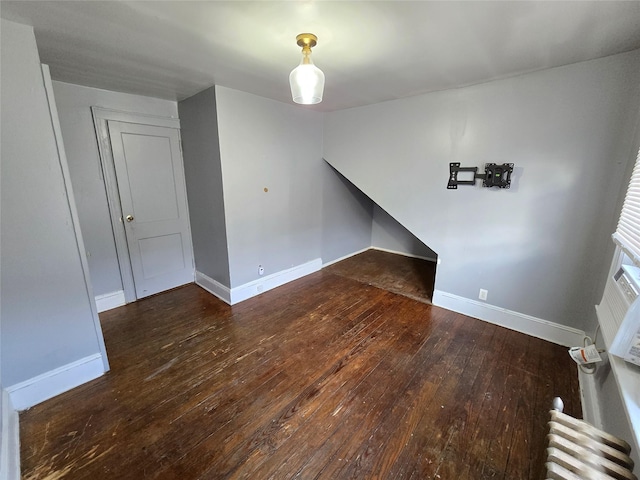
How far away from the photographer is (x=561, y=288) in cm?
232

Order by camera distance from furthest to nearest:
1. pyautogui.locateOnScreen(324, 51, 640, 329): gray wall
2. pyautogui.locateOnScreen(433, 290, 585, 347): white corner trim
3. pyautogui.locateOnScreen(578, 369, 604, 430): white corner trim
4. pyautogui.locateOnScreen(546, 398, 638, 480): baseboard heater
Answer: pyautogui.locateOnScreen(433, 290, 585, 347): white corner trim → pyautogui.locateOnScreen(324, 51, 640, 329): gray wall → pyautogui.locateOnScreen(578, 369, 604, 430): white corner trim → pyautogui.locateOnScreen(546, 398, 638, 480): baseboard heater

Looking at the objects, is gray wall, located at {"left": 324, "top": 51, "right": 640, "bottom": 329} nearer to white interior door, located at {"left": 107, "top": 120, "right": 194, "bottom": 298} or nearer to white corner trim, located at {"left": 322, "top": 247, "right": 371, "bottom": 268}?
white corner trim, located at {"left": 322, "top": 247, "right": 371, "bottom": 268}

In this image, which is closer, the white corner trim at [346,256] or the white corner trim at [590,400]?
the white corner trim at [590,400]

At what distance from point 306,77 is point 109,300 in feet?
10.4

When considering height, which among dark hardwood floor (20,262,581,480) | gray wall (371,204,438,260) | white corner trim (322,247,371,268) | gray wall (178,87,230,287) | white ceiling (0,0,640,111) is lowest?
dark hardwood floor (20,262,581,480)

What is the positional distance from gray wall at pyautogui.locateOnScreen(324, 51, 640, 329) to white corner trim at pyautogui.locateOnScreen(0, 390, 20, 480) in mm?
3389

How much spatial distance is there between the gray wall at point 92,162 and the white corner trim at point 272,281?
1351 millimetres

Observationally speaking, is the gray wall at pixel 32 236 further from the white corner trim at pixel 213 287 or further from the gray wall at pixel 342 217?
the gray wall at pixel 342 217

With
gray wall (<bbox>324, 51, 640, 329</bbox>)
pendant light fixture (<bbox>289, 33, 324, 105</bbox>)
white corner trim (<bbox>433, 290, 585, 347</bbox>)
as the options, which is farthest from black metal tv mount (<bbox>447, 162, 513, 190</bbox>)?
pendant light fixture (<bbox>289, 33, 324, 105</bbox>)

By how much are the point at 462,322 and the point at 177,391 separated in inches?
104

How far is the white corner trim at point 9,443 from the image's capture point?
1.29m

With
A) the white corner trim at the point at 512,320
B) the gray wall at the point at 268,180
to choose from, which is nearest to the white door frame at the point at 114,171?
the gray wall at the point at 268,180

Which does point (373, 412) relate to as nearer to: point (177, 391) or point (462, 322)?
point (177, 391)

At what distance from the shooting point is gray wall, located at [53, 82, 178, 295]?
2.54 m
